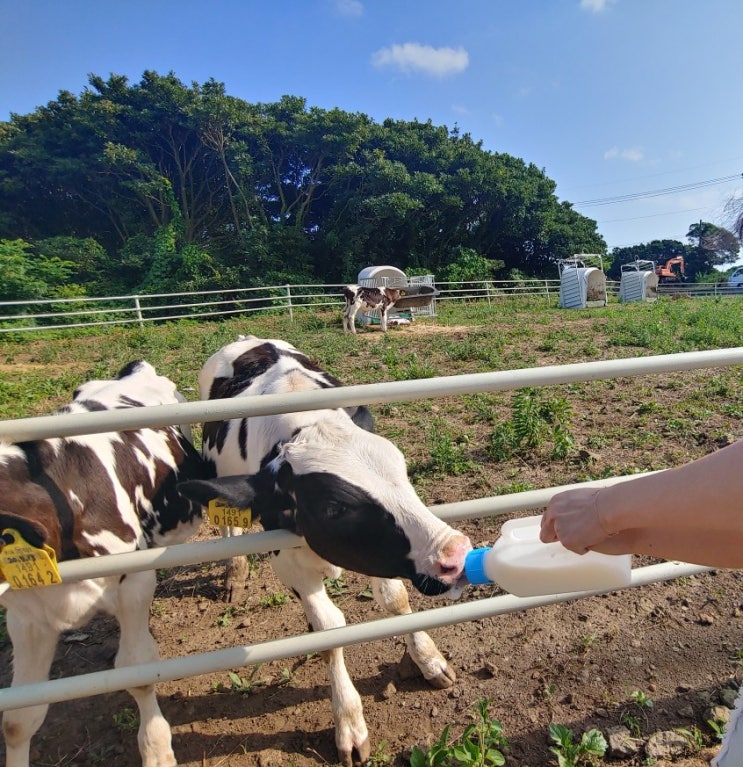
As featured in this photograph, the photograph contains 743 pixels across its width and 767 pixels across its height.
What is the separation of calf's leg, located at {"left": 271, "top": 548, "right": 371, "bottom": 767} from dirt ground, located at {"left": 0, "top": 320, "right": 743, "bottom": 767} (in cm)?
9

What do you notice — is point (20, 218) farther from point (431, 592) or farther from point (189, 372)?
point (431, 592)

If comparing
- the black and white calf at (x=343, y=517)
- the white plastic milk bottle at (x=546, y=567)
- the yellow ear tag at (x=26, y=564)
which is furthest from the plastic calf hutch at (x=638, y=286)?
the yellow ear tag at (x=26, y=564)

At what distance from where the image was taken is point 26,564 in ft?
4.87

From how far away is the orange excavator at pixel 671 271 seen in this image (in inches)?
1437

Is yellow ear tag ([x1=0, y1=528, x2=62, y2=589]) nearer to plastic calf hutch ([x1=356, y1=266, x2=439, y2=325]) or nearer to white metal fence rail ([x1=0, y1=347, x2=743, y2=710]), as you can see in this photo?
white metal fence rail ([x1=0, y1=347, x2=743, y2=710])

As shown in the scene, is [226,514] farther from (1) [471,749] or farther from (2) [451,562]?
(1) [471,749]

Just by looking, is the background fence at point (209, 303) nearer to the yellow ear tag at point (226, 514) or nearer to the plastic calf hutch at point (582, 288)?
the plastic calf hutch at point (582, 288)

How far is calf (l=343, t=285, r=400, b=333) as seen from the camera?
1402cm

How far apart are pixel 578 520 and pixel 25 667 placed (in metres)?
2.06

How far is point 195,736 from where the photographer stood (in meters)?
2.21

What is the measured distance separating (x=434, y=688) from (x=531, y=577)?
144 centimetres

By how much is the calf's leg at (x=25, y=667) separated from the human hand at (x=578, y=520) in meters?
1.90

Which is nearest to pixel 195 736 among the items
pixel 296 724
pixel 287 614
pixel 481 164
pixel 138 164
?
pixel 296 724

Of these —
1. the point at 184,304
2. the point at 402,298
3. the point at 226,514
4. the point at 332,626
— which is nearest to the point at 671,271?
the point at 402,298
